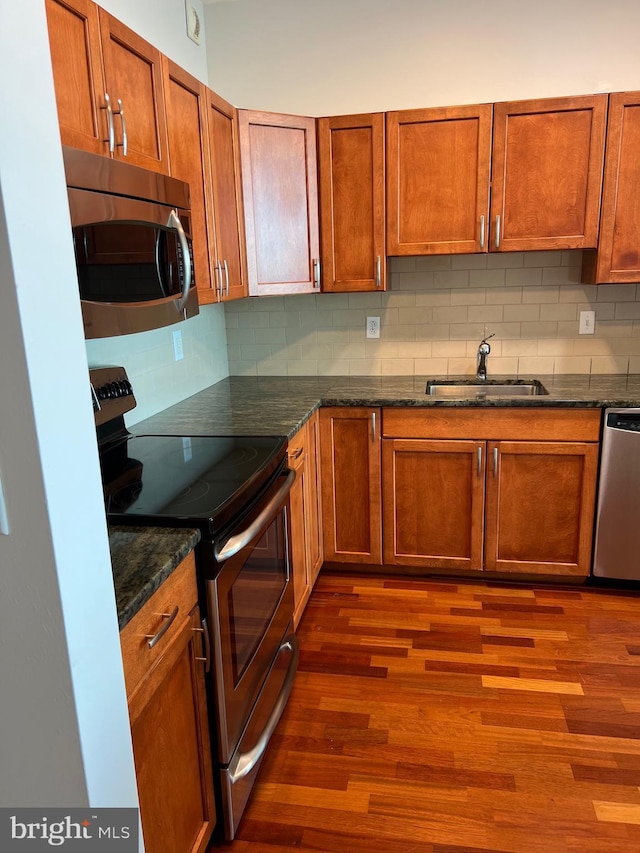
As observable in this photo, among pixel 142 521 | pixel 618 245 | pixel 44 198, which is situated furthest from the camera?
pixel 618 245

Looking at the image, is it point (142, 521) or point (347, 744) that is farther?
point (347, 744)

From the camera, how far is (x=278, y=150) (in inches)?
112

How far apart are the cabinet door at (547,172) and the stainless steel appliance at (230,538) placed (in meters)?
1.58

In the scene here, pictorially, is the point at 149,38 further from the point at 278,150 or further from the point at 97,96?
the point at 97,96

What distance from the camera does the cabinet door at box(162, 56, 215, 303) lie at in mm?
2074

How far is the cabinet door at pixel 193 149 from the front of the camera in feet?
6.81

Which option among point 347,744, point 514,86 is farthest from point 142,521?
point 514,86

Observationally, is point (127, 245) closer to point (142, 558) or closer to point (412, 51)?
point (142, 558)

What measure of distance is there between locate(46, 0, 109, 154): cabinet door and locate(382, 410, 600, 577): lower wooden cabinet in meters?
1.71

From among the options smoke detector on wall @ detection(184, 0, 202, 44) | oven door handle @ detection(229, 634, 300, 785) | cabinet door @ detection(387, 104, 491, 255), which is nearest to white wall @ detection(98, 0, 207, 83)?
smoke detector on wall @ detection(184, 0, 202, 44)

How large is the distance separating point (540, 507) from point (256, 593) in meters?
1.59

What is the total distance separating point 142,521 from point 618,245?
95.7 inches

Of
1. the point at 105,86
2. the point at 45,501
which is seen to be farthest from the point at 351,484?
the point at 45,501

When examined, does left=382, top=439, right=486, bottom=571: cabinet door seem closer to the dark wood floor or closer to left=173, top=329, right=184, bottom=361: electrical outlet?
the dark wood floor
